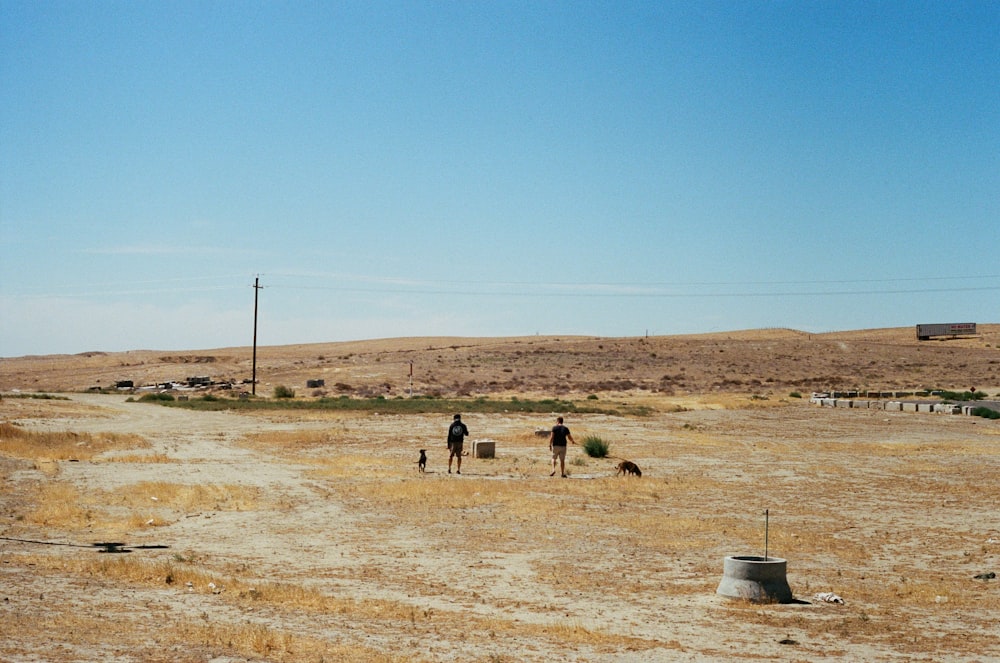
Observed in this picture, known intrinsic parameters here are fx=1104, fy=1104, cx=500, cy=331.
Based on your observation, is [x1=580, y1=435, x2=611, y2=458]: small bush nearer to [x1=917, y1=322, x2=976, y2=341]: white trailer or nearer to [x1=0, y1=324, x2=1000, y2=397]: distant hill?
[x1=0, y1=324, x2=1000, y2=397]: distant hill

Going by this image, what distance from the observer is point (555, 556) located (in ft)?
62.5

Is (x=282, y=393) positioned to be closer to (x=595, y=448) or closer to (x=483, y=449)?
(x=483, y=449)

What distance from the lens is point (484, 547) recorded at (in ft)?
65.4

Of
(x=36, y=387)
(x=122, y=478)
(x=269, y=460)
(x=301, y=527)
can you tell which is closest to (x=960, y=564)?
(x=301, y=527)

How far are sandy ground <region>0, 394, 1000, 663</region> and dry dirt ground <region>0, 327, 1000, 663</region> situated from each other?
0.23 feet

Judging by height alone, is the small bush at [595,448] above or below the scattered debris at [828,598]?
above

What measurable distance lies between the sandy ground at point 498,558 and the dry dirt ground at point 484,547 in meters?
0.07

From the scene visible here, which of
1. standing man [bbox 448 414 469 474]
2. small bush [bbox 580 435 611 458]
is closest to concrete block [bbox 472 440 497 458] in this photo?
small bush [bbox 580 435 611 458]

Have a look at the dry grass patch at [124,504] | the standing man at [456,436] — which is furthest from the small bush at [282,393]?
the dry grass patch at [124,504]

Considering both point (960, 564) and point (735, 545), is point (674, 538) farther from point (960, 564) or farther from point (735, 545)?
point (960, 564)

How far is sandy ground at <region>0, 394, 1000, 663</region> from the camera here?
12.7m

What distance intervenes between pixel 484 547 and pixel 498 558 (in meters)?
1.14

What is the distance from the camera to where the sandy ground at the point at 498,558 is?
12.7 m

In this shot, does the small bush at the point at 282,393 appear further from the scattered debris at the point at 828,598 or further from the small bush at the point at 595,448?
the scattered debris at the point at 828,598
